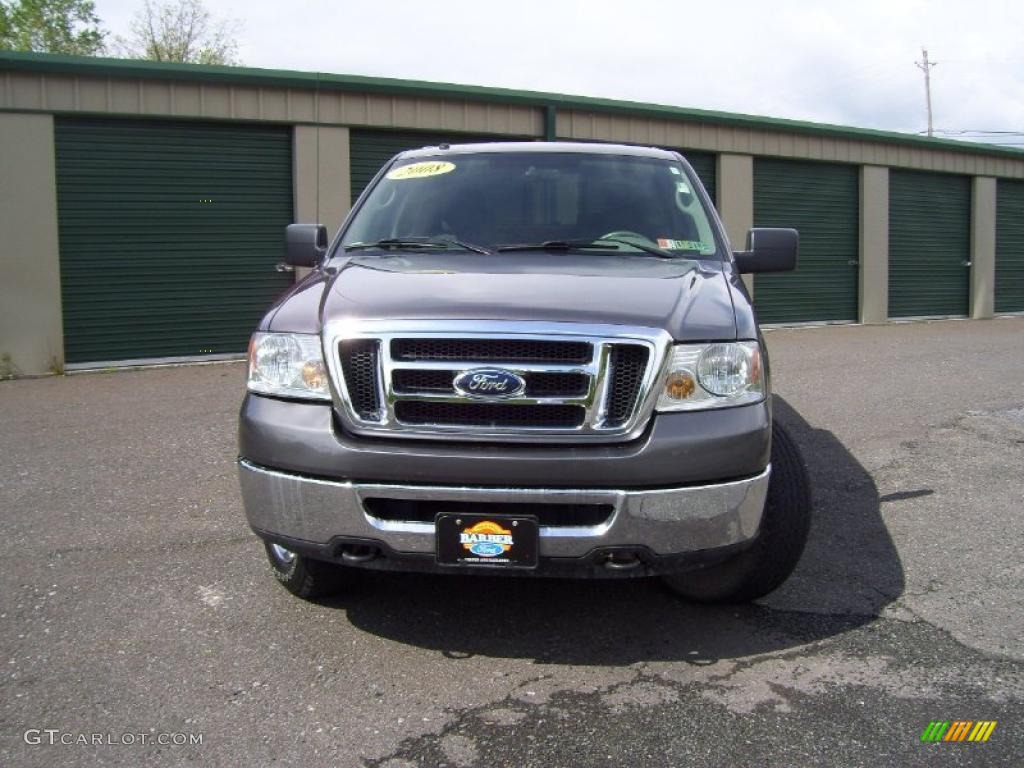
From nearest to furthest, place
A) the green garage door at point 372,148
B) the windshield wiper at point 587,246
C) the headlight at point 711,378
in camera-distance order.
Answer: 1. the headlight at point 711,378
2. the windshield wiper at point 587,246
3. the green garage door at point 372,148

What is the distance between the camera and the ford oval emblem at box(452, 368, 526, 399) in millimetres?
3154

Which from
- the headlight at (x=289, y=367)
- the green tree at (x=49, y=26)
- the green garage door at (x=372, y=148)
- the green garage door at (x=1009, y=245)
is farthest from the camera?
the green tree at (x=49, y=26)

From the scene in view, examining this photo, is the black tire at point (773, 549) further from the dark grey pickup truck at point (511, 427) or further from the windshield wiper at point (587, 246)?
the windshield wiper at point (587, 246)

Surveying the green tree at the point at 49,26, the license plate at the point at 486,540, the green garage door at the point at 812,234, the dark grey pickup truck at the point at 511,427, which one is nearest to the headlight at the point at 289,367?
the dark grey pickup truck at the point at 511,427

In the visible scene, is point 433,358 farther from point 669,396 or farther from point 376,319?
point 669,396

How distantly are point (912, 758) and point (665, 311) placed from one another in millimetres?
1554

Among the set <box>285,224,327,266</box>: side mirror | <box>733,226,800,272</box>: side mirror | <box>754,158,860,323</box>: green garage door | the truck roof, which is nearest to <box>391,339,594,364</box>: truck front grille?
<box>285,224,327,266</box>: side mirror

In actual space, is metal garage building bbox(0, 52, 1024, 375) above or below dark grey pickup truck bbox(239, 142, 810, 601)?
above

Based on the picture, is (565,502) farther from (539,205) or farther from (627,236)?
(539,205)

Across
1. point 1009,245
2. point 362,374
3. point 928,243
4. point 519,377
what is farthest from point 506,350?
point 1009,245

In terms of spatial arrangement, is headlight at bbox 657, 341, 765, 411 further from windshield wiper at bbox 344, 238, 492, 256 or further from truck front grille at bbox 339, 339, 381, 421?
windshield wiper at bbox 344, 238, 492, 256
